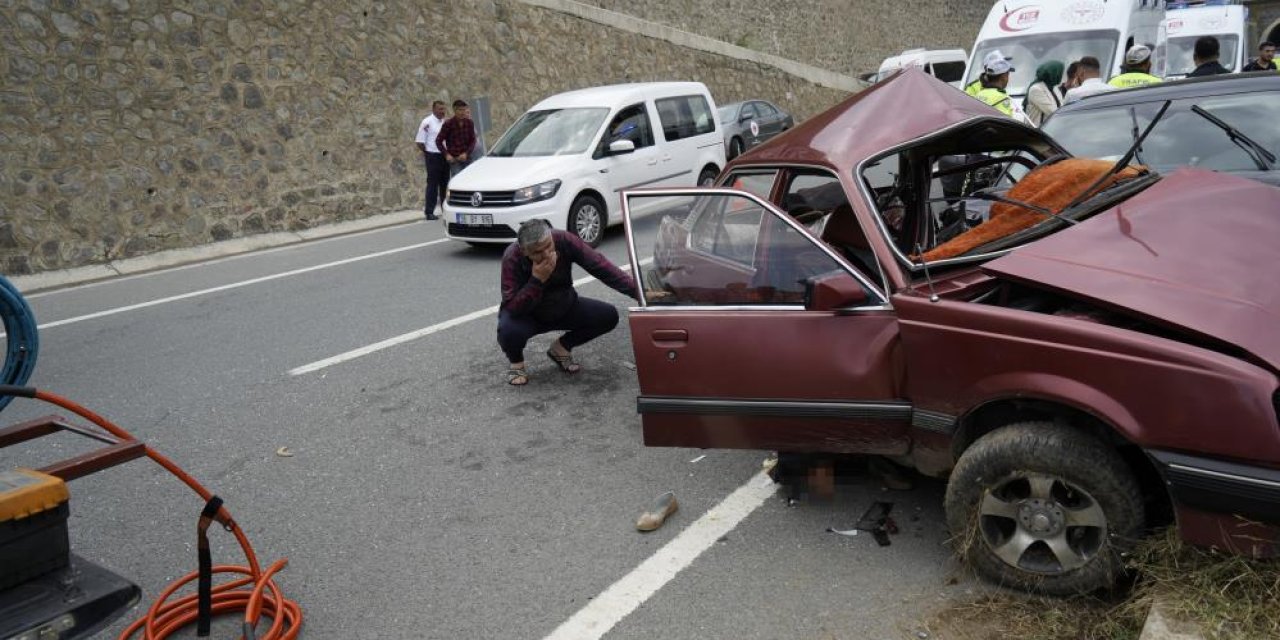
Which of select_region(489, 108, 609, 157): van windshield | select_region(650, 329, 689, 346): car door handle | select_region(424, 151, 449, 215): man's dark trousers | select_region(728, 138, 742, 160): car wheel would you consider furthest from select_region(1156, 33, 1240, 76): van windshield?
select_region(650, 329, 689, 346): car door handle

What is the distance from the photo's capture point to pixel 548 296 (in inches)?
235

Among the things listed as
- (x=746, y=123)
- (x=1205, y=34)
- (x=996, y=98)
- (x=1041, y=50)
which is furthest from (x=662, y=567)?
(x=1205, y=34)

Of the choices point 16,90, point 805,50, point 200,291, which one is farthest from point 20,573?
point 805,50

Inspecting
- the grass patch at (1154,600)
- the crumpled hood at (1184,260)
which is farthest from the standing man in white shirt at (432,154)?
the grass patch at (1154,600)

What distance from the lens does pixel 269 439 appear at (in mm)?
5422

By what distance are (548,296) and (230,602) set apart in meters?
2.87

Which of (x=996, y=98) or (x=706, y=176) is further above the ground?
(x=996, y=98)

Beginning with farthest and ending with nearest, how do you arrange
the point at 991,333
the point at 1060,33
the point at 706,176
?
the point at 1060,33 < the point at 706,176 < the point at 991,333

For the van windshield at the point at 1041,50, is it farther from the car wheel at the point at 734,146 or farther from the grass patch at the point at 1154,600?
the grass patch at the point at 1154,600

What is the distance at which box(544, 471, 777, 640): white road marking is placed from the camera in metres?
3.39

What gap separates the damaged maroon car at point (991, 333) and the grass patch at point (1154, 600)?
0.28ft

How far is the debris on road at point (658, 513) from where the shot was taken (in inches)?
159

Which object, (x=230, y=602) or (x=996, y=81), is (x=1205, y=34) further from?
(x=230, y=602)

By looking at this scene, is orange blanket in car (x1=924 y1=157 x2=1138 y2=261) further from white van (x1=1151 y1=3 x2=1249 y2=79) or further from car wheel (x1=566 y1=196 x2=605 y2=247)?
white van (x1=1151 y1=3 x2=1249 y2=79)
